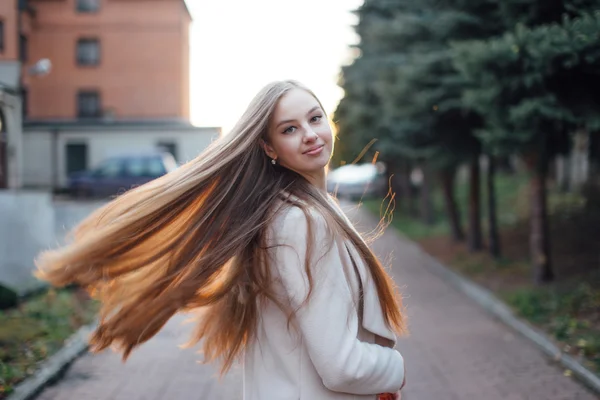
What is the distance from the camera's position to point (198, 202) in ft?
7.54

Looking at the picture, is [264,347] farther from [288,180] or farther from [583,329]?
[583,329]

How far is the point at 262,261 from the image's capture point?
7.18 feet

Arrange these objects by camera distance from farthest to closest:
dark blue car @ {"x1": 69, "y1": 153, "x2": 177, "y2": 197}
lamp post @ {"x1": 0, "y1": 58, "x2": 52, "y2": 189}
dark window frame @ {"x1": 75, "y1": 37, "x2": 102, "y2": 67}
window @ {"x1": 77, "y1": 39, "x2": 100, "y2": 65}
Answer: window @ {"x1": 77, "y1": 39, "x2": 100, "y2": 65}
dark window frame @ {"x1": 75, "y1": 37, "x2": 102, "y2": 67}
dark blue car @ {"x1": 69, "y1": 153, "x2": 177, "y2": 197}
lamp post @ {"x1": 0, "y1": 58, "x2": 52, "y2": 189}

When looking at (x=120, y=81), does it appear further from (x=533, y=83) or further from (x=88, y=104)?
(x=533, y=83)

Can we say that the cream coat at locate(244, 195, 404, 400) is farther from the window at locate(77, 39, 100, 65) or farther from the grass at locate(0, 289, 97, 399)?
the window at locate(77, 39, 100, 65)

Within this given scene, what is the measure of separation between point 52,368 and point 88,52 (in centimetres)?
3197

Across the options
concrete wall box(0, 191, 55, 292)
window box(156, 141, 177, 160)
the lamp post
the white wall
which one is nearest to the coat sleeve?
the lamp post

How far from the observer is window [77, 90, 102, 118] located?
36894 mm

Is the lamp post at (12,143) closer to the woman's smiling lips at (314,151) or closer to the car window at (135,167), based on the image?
the woman's smiling lips at (314,151)

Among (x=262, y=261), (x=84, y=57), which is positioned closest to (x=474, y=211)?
(x=262, y=261)

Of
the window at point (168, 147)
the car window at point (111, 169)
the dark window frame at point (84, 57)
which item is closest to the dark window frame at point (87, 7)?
the dark window frame at point (84, 57)

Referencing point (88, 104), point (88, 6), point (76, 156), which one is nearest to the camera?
point (76, 156)

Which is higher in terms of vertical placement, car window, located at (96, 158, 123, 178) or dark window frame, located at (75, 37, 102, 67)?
dark window frame, located at (75, 37, 102, 67)

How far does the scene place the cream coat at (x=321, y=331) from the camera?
206 centimetres
